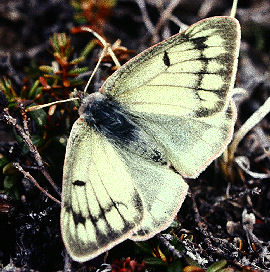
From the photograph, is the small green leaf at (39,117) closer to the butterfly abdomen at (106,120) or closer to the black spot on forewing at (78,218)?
the butterfly abdomen at (106,120)

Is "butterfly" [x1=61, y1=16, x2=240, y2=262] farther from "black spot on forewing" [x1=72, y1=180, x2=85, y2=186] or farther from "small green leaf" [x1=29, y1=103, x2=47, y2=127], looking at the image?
"small green leaf" [x1=29, y1=103, x2=47, y2=127]

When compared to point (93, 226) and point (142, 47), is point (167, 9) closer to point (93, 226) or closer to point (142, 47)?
point (142, 47)

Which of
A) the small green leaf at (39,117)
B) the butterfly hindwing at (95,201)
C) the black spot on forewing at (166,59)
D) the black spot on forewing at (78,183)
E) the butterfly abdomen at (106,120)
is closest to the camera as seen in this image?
the butterfly hindwing at (95,201)

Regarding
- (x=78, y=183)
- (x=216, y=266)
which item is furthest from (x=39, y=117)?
(x=216, y=266)

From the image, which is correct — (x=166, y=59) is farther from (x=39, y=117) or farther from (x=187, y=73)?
(x=39, y=117)

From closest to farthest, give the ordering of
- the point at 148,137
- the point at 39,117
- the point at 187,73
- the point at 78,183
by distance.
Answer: the point at 78,183 < the point at 187,73 < the point at 148,137 < the point at 39,117

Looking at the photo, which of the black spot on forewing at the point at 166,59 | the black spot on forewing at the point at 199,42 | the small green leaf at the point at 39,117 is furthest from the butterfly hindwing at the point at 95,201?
the black spot on forewing at the point at 199,42

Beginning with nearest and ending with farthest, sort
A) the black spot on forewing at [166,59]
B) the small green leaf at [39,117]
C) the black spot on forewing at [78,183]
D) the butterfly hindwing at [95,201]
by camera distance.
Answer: the butterfly hindwing at [95,201] < the black spot on forewing at [78,183] < the black spot on forewing at [166,59] < the small green leaf at [39,117]

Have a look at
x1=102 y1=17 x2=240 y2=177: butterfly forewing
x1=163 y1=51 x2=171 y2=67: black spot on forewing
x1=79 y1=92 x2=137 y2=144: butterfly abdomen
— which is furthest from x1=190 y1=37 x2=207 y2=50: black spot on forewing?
x1=79 y1=92 x2=137 y2=144: butterfly abdomen
